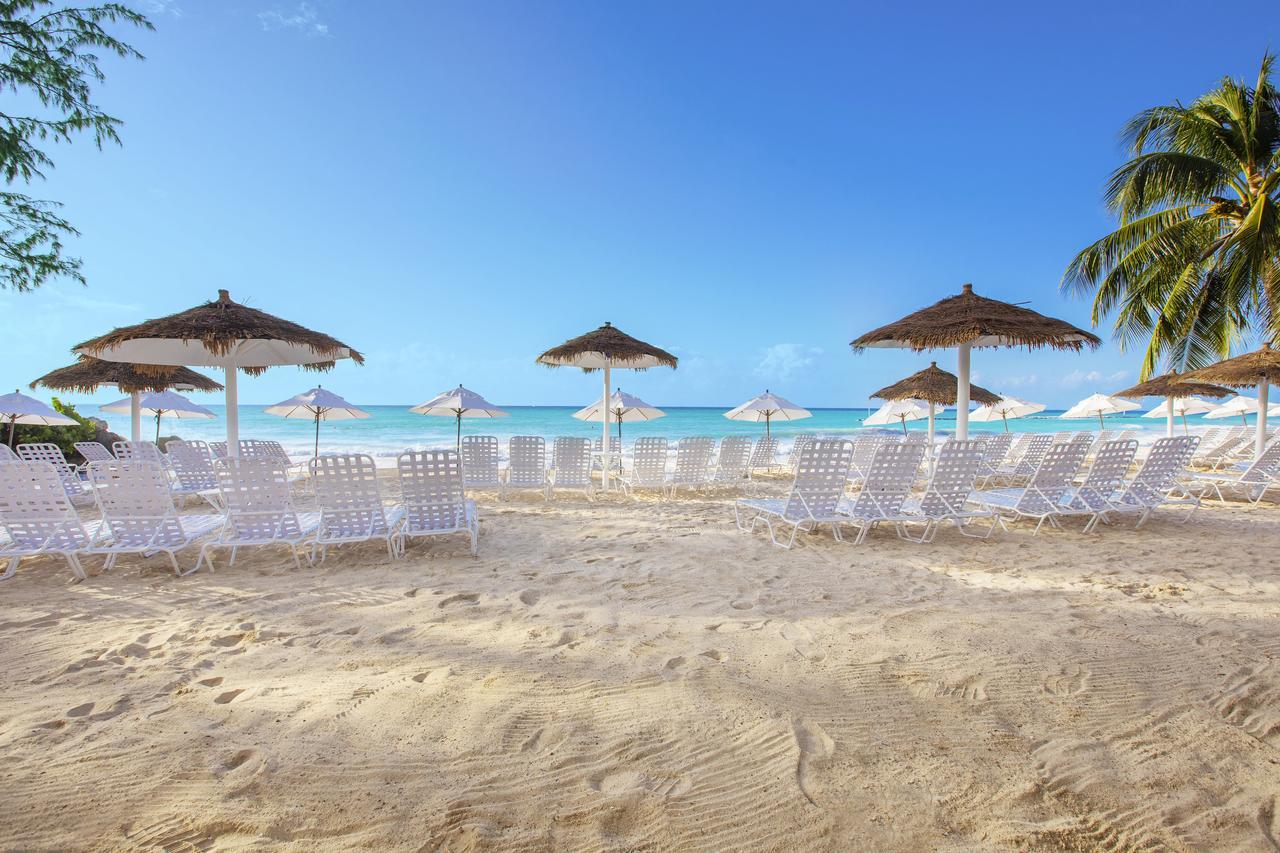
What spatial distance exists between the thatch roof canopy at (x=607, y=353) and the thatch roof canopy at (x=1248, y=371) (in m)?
8.61

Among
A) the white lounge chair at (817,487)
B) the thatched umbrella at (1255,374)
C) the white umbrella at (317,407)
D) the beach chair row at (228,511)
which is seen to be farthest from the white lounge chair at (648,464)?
the thatched umbrella at (1255,374)

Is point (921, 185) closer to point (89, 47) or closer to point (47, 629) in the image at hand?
point (89, 47)

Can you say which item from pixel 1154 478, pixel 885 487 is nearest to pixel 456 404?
pixel 885 487

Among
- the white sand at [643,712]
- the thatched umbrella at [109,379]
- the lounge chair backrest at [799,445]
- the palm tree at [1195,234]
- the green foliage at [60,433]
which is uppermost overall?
the palm tree at [1195,234]

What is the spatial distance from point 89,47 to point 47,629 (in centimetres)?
833

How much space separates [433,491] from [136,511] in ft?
7.32

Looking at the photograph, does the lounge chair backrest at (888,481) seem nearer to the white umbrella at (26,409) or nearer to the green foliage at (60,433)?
the white umbrella at (26,409)

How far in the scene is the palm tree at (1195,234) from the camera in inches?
420

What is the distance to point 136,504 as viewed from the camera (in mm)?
4457

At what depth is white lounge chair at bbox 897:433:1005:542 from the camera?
17.7 ft

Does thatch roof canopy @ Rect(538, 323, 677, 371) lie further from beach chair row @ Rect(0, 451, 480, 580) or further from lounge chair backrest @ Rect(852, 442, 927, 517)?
lounge chair backrest @ Rect(852, 442, 927, 517)

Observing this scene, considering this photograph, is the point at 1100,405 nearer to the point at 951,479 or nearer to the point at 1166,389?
the point at 1166,389

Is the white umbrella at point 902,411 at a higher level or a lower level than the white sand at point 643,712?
higher

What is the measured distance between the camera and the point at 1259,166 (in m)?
11.2
